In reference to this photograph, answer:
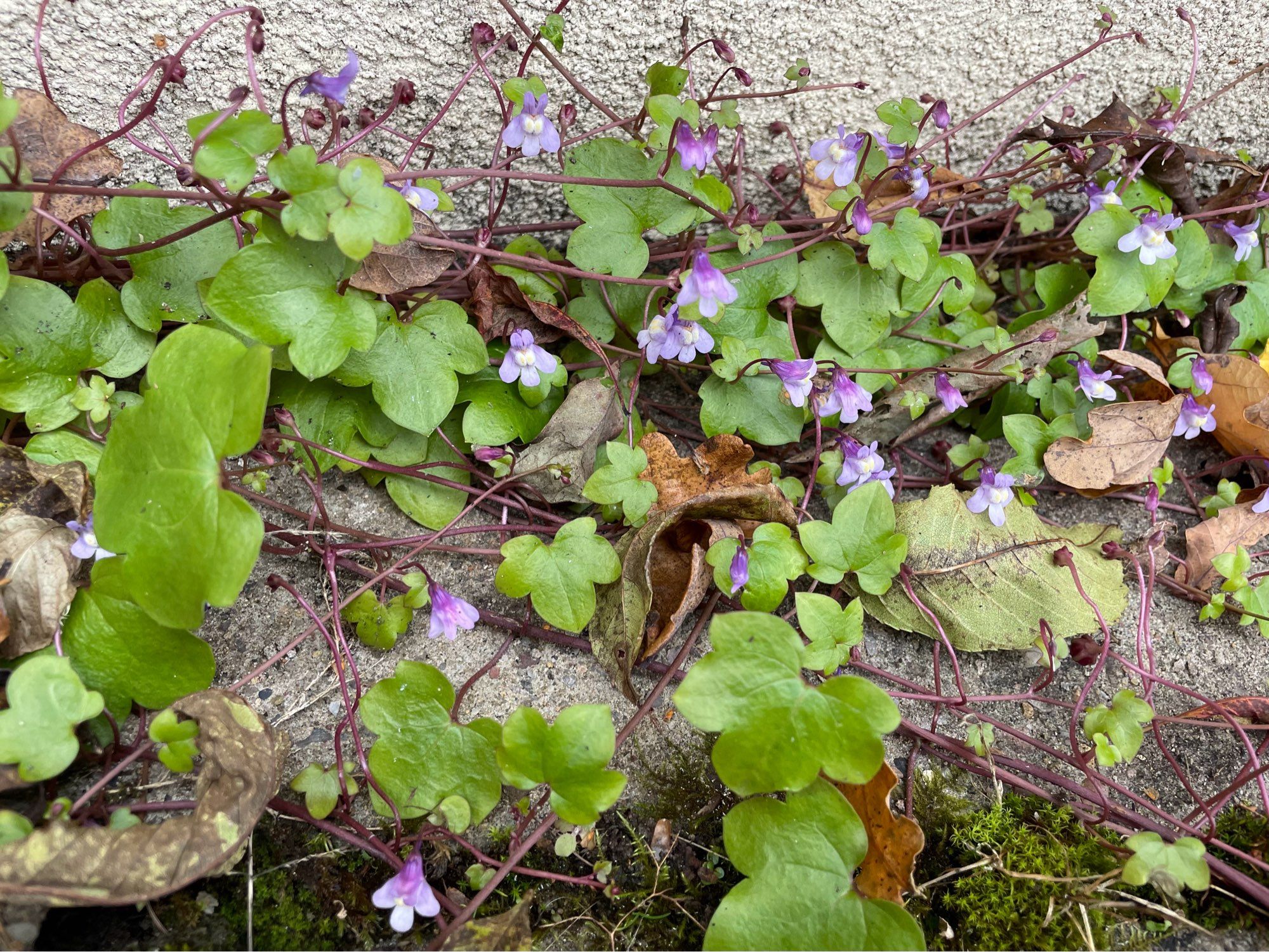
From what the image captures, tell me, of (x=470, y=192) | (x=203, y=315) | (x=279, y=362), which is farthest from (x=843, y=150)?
(x=203, y=315)

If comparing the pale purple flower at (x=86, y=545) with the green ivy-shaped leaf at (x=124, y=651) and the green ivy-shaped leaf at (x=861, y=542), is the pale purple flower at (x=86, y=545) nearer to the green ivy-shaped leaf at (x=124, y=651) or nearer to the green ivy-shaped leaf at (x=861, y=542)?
the green ivy-shaped leaf at (x=124, y=651)

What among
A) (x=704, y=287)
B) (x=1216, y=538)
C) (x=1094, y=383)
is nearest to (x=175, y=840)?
(x=704, y=287)

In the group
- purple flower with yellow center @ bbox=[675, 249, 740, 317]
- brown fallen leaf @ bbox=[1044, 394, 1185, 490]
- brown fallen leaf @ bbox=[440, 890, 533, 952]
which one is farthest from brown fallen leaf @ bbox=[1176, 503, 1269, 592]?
brown fallen leaf @ bbox=[440, 890, 533, 952]

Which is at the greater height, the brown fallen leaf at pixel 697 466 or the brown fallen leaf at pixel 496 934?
the brown fallen leaf at pixel 697 466

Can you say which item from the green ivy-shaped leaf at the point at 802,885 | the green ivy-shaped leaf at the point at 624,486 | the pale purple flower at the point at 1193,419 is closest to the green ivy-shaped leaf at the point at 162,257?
the green ivy-shaped leaf at the point at 624,486

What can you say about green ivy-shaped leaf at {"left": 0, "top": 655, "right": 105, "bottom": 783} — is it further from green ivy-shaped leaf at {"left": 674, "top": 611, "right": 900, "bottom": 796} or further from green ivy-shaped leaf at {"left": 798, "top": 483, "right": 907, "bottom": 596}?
green ivy-shaped leaf at {"left": 798, "top": 483, "right": 907, "bottom": 596}

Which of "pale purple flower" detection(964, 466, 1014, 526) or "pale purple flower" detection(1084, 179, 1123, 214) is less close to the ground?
"pale purple flower" detection(1084, 179, 1123, 214)
